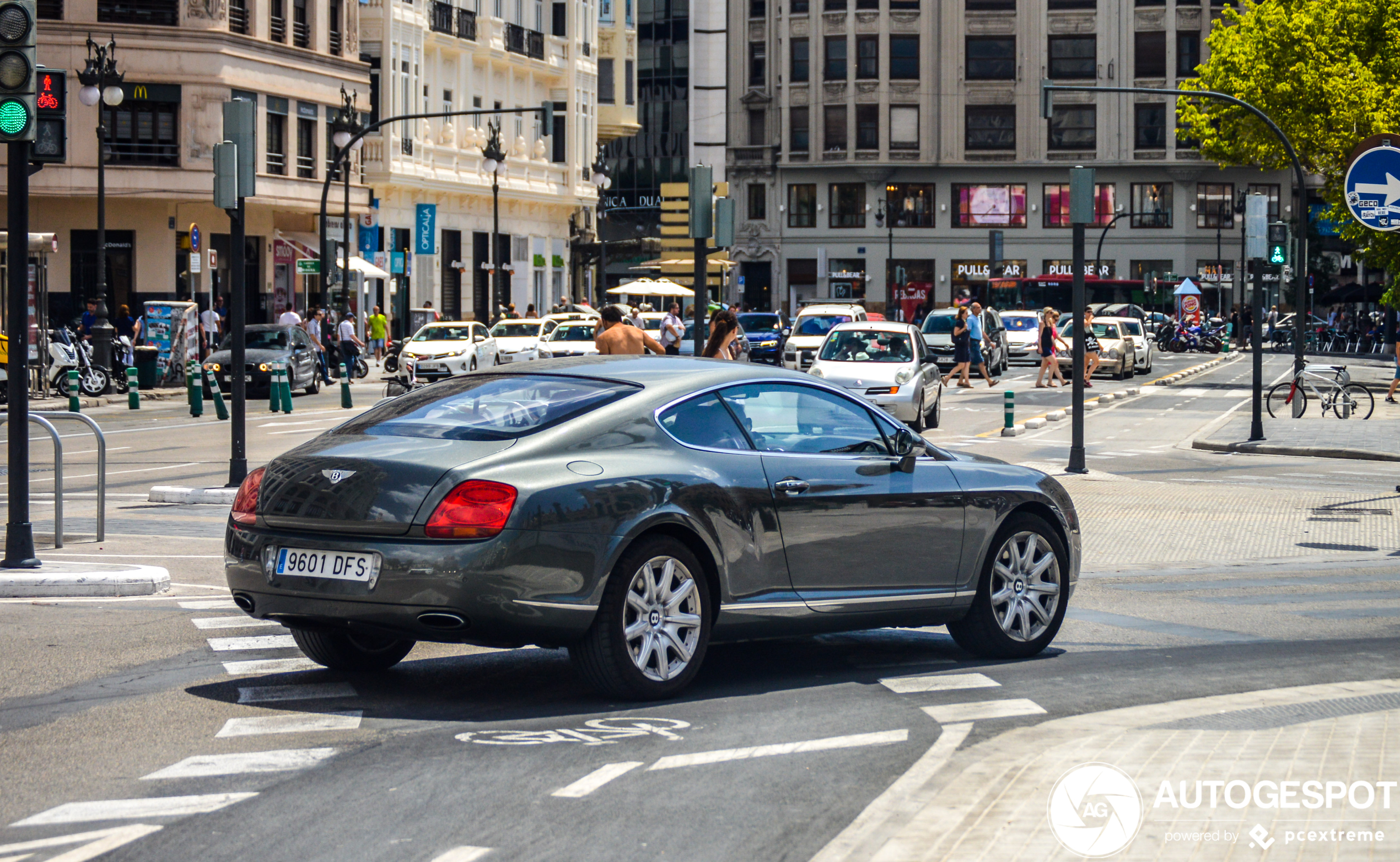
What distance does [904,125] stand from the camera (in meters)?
89.6

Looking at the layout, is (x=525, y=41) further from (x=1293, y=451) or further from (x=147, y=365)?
(x=1293, y=451)

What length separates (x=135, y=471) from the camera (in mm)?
19875

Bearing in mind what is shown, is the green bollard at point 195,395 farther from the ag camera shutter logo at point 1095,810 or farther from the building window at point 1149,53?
the building window at point 1149,53

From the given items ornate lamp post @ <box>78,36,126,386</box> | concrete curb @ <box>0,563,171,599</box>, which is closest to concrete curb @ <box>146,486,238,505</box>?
concrete curb @ <box>0,563,171,599</box>

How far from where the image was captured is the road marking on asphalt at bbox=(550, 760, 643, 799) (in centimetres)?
584

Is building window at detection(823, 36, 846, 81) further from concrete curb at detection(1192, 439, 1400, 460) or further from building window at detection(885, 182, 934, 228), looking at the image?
concrete curb at detection(1192, 439, 1400, 460)

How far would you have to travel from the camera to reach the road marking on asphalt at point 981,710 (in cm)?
719

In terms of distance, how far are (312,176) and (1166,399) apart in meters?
25.7

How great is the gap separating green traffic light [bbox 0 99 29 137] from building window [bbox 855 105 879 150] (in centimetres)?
8114

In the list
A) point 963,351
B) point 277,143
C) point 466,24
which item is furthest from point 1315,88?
point 466,24

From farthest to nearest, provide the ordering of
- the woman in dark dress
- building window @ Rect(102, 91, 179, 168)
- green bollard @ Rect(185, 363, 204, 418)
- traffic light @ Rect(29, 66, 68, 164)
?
building window @ Rect(102, 91, 179, 168), the woman in dark dress, green bollard @ Rect(185, 363, 204, 418), traffic light @ Rect(29, 66, 68, 164)

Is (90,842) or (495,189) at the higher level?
(495,189)

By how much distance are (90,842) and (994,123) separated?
284ft

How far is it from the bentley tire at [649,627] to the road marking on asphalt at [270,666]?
1635 millimetres
